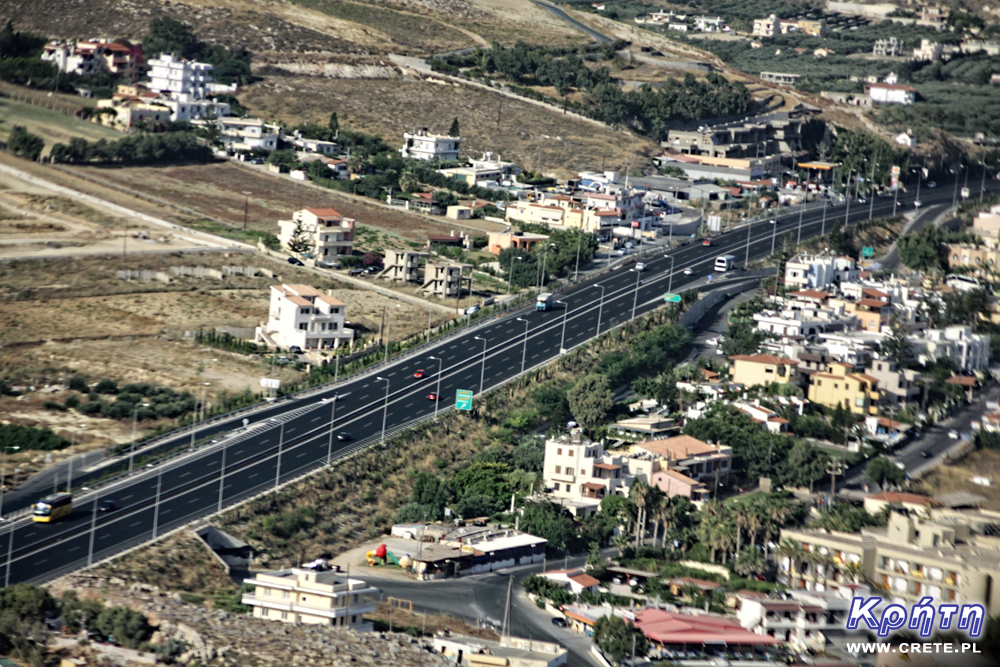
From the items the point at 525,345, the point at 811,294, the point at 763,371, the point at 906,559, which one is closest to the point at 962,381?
the point at 811,294

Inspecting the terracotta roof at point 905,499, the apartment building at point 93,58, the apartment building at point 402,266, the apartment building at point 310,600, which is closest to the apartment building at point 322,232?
the apartment building at point 402,266

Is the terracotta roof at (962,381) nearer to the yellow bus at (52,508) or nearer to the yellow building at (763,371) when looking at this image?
the yellow building at (763,371)

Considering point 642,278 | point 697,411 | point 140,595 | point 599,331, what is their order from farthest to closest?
point 642,278
point 599,331
point 697,411
point 140,595

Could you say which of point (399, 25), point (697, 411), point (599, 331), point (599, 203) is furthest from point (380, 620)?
point (399, 25)

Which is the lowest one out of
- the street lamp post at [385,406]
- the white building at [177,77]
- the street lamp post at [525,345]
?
the street lamp post at [385,406]

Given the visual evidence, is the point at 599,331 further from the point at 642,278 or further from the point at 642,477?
the point at 642,477

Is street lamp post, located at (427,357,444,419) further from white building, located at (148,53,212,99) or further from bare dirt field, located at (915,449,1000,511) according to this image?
white building, located at (148,53,212,99)
